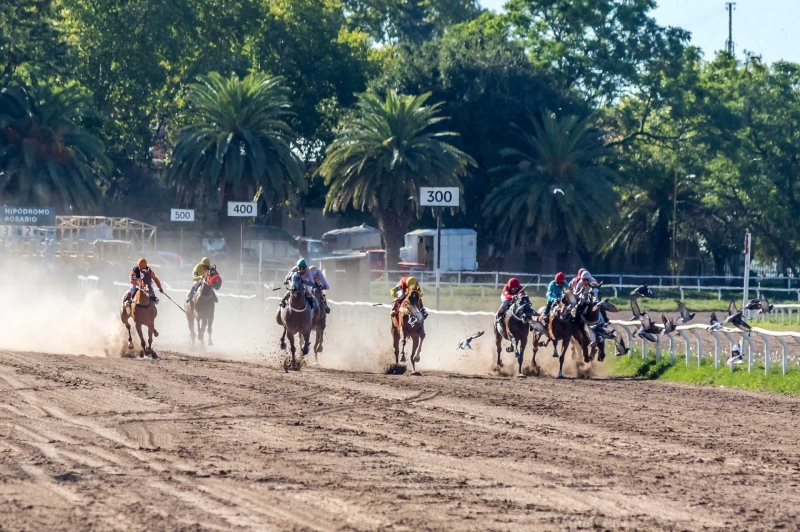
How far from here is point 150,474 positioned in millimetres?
9477

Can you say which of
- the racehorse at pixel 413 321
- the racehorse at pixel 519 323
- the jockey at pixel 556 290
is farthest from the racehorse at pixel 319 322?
the jockey at pixel 556 290

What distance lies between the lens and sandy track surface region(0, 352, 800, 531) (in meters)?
8.33

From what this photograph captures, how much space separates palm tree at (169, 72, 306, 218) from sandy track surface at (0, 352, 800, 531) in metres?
33.7

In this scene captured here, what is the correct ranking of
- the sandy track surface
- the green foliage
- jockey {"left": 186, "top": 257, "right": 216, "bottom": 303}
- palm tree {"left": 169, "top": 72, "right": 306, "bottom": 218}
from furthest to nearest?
1. palm tree {"left": 169, "top": 72, "right": 306, "bottom": 218}
2. jockey {"left": 186, "top": 257, "right": 216, "bottom": 303}
3. the green foliage
4. the sandy track surface

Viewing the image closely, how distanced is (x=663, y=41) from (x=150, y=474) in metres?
57.0

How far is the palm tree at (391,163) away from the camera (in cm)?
4934

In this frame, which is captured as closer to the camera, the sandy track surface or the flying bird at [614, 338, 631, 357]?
the sandy track surface

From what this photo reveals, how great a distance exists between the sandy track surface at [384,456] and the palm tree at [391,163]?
32.2 metres

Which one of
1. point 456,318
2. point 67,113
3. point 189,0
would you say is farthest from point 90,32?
point 456,318

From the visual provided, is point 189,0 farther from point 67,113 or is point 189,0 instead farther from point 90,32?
point 67,113

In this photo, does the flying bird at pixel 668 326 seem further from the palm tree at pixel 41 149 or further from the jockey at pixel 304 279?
the palm tree at pixel 41 149

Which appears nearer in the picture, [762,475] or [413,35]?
[762,475]

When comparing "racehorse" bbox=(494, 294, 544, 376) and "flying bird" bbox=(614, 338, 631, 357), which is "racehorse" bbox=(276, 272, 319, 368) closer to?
"racehorse" bbox=(494, 294, 544, 376)

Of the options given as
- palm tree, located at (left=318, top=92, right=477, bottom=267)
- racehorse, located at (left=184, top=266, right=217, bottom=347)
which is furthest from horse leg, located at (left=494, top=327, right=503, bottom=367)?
palm tree, located at (left=318, top=92, right=477, bottom=267)
